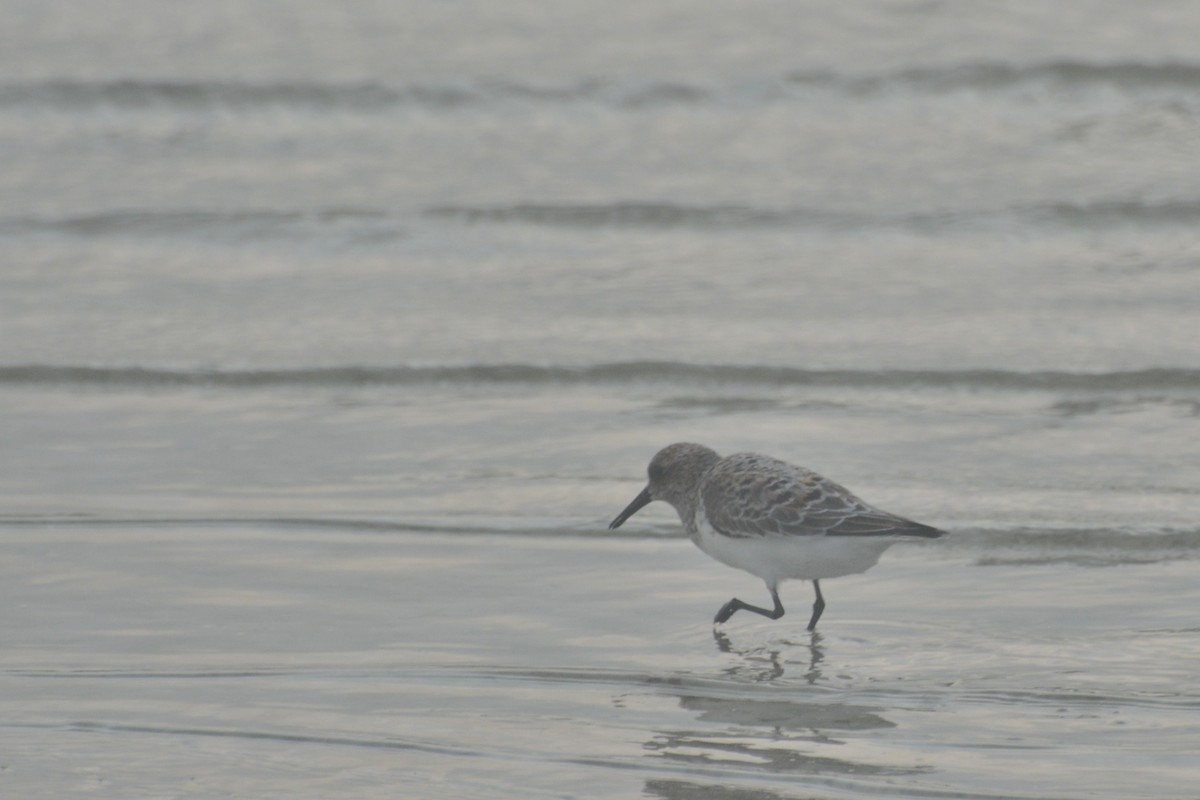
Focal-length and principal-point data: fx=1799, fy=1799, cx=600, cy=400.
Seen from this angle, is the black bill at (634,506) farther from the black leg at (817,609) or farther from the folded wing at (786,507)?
the black leg at (817,609)

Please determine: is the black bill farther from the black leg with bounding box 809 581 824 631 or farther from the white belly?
the black leg with bounding box 809 581 824 631

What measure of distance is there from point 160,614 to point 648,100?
889 cm

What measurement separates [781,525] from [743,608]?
0.29 m

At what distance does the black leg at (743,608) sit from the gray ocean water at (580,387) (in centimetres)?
10

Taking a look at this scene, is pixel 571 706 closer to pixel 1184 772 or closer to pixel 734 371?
pixel 1184 772

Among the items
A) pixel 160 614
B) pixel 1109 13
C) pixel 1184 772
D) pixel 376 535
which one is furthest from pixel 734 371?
pixel 1109 13

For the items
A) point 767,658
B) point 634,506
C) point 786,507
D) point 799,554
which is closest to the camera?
point 767,658

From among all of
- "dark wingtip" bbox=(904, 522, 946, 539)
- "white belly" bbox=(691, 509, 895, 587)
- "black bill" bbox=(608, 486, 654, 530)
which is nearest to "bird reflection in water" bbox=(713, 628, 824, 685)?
"white belly" bbox=(691, 509, 895, 587)

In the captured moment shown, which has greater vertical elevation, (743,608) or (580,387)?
(580,387)

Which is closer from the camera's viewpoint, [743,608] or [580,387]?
[743,608]

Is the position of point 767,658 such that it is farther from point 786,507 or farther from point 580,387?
point 580,387

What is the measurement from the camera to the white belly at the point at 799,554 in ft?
18.0

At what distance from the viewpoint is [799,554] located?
18.3ft

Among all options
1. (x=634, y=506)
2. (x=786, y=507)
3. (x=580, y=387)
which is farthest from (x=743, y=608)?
(x=580, y=387)
